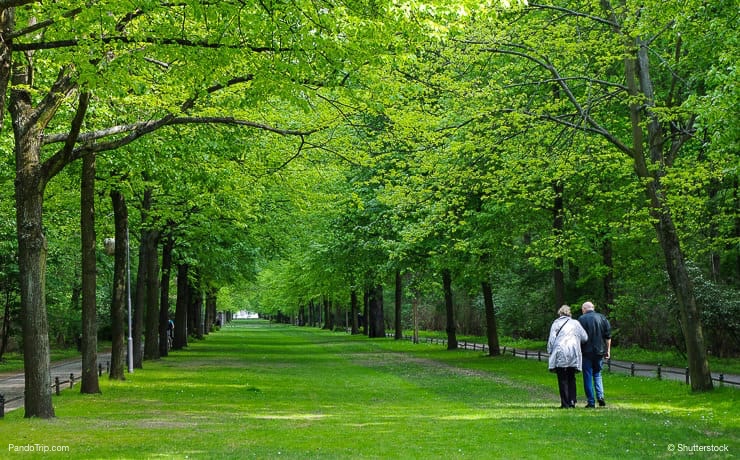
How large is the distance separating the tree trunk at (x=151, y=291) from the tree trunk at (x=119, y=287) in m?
6.94

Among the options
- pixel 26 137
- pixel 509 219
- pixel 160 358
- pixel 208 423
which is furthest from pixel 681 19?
pixel 160 358

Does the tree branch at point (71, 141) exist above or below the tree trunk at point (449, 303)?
above

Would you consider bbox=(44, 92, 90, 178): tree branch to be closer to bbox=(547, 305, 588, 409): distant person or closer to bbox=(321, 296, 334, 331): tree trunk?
bbox=(547, 305, 588, 409): distant person

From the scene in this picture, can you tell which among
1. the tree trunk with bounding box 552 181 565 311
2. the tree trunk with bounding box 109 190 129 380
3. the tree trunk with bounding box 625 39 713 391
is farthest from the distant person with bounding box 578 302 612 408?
the tree trunk with bounding box 109 190 129 380

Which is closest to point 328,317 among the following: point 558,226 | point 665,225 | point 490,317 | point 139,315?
point 490,317

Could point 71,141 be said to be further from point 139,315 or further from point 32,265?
point 139,315

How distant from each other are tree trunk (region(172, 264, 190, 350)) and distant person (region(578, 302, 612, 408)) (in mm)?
28778

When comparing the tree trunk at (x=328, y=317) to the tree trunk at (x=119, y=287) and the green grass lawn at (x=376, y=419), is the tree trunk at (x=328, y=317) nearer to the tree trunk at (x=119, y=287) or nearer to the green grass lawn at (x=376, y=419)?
the green grass lawn at (x=376, y=419)

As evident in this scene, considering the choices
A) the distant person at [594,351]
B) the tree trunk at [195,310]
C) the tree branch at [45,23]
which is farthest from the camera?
the tree trunk at [195,310]

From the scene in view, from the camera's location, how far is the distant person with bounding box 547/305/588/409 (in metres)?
15.0

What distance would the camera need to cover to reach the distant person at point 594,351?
1546 centimetres

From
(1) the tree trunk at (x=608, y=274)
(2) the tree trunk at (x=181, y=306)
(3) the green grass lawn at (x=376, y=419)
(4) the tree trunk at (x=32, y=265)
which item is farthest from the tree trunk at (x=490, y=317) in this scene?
(4) the tree trunk at (x=32, y=265)

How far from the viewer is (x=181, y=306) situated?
41.4 m

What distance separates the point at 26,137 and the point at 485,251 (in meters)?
17.7
